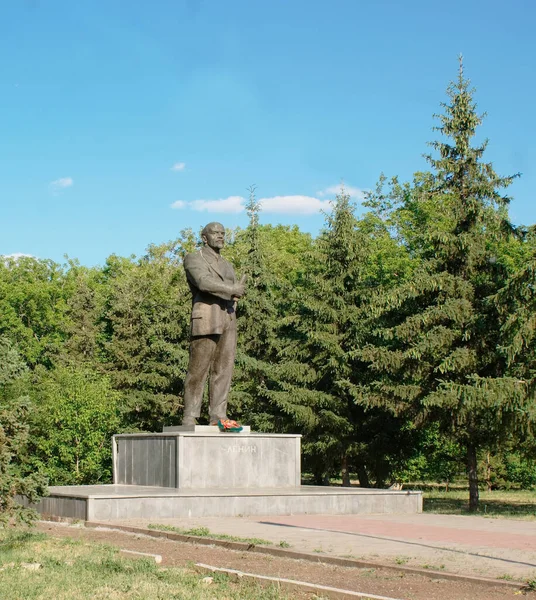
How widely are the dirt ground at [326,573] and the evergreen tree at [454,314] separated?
371 inches

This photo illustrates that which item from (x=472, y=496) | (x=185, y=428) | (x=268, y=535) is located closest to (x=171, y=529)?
(x=268, y=535)

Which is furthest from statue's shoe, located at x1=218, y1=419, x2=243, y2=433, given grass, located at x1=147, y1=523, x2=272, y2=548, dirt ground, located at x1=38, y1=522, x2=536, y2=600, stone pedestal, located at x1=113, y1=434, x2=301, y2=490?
dirt ground, located at x1=38, y1=522, x2=536, y2=600

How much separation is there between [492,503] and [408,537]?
50.8 feet

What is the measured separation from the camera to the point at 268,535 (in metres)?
9.51

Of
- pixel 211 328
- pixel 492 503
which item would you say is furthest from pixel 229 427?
pixel 492 503

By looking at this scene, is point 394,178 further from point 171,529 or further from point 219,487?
point 171,529

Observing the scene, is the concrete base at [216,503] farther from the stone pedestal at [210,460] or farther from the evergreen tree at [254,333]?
the evergreen tree at [254,333]

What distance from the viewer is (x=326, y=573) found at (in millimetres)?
7016

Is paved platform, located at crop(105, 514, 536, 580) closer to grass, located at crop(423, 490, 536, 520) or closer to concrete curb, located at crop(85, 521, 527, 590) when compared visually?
concrete curb, located at crop(85, 521, 527, 590)

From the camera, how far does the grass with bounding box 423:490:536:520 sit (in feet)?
63.4

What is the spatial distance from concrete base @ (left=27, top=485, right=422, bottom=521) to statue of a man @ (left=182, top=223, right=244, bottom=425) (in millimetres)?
1714

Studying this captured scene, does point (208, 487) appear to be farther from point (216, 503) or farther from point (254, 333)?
→ point (254, 333)

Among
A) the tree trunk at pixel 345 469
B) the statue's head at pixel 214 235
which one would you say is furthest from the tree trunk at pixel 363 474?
the statue's head at pixel 214 235

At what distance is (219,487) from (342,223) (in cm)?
1207
